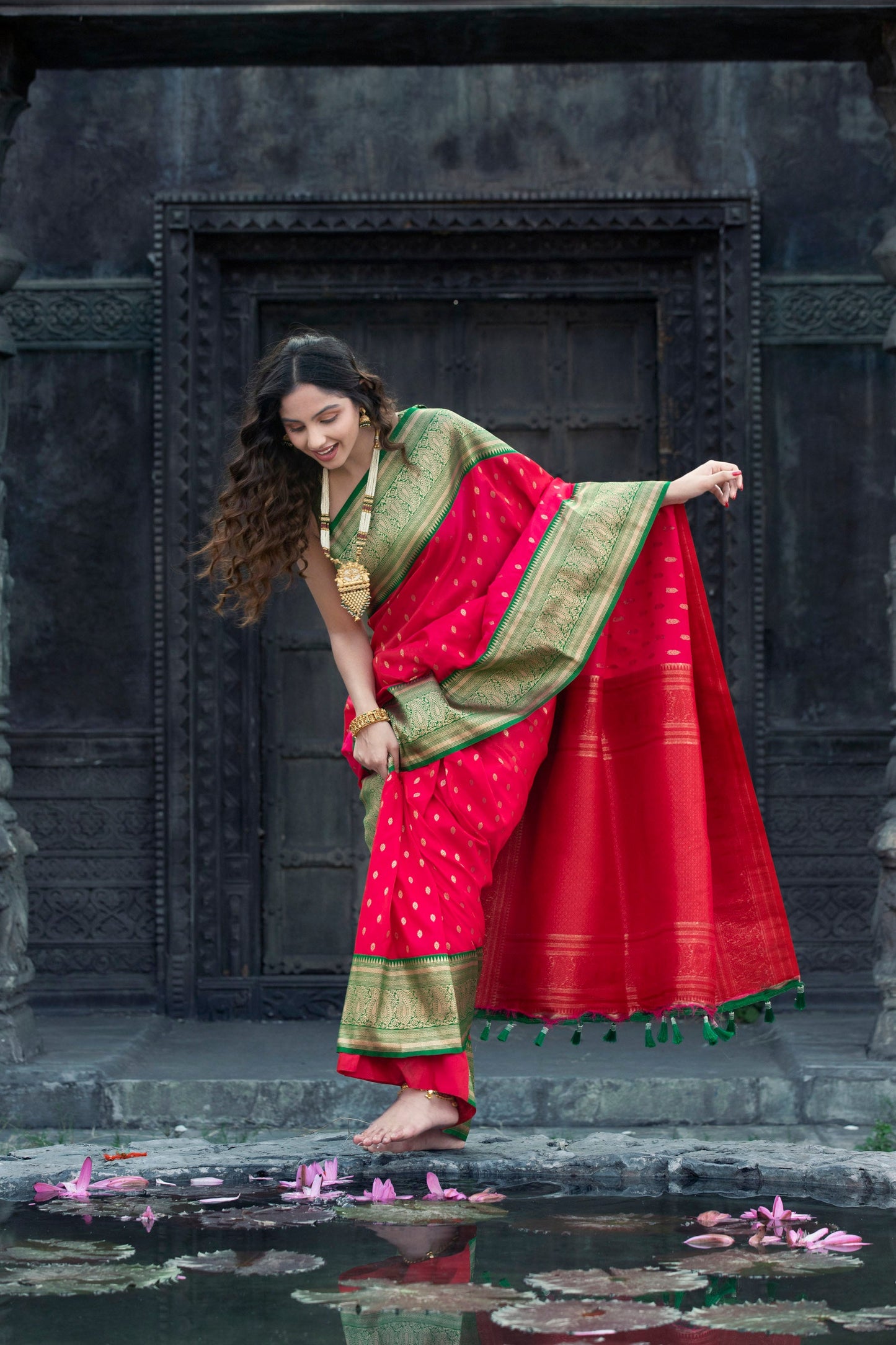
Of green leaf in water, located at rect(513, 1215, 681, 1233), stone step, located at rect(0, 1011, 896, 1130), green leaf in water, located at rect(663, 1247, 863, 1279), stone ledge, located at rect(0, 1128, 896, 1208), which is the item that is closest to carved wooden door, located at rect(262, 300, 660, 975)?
stone step, located at rect(0, 1011, 896, 1130)

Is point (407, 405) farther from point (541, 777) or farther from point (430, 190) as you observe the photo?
point (541, 777)

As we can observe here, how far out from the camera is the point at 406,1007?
10.7ft

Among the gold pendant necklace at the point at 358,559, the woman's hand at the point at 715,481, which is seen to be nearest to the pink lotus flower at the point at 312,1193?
the gold pendant necklace at the point at 358,559

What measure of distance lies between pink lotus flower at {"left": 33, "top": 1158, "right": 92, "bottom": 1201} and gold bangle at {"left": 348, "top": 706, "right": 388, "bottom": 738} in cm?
100

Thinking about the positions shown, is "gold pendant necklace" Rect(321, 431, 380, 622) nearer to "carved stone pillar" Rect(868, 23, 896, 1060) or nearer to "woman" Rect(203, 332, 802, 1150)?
"woman" Rect(203, 332, 802, 1150)

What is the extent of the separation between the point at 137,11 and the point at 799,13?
1.68 m

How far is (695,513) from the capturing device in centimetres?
541

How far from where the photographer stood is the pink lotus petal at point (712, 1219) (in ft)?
9.63

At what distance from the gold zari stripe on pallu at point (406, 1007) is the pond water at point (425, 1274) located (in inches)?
11.8

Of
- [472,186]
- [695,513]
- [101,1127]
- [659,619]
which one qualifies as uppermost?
[472,186]

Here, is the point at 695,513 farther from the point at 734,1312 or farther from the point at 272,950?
the point at 734,1312

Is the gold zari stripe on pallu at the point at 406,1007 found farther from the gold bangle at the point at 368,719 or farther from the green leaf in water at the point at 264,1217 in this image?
the gold bangle at the point at 368,719

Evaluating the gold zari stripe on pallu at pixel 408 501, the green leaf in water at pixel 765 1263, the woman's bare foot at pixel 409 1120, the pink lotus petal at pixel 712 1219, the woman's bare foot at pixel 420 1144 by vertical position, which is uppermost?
the gold zari stripe on pallu at pixel 408 501

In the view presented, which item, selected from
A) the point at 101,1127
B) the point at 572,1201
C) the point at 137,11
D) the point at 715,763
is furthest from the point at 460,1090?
the point at 137,11
